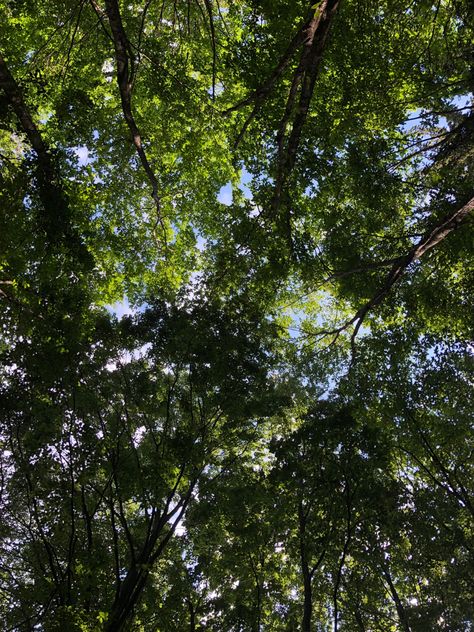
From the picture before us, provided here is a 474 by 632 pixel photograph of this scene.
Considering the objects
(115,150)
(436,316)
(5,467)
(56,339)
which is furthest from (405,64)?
(5,467)

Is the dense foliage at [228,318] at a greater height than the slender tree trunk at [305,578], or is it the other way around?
the dense foliage at [228,318]

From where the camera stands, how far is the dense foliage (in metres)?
7.17

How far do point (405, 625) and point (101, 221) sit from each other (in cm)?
1482

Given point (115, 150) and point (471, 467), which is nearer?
point (115, 150)

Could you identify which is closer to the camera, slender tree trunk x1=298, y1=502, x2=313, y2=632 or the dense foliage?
the dense foliage

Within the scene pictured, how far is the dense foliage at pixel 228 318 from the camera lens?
7172 millimetres

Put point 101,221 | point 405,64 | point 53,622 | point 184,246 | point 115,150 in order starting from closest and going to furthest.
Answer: point 53,622 < point 405,64 < point 115,150 < point 101,221 < point 184,246

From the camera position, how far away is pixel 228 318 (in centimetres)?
990

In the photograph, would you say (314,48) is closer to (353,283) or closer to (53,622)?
(353,283)

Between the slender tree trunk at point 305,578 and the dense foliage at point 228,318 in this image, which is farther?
the slender tree trunk at point 305,578

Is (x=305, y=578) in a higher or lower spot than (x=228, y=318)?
lower

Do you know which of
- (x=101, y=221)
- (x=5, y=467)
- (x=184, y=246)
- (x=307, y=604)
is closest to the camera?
(x=5, y=467)

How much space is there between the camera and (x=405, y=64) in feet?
25.6

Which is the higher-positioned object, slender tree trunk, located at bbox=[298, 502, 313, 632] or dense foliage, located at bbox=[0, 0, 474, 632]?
dense foliage, located at bbox=[0, 0, 474, 632]
